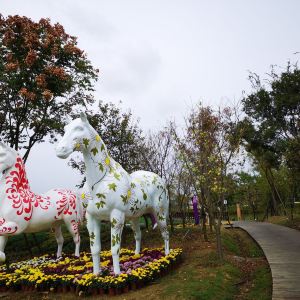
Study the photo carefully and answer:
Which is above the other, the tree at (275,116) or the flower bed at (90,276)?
the tree at (275,116)

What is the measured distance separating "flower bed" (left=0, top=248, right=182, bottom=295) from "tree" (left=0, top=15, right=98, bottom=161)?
552 centimetres

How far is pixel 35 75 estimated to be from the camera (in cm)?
1149

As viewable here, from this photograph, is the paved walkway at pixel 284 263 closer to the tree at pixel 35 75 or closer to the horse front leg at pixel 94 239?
the horse front leg at pixel 94 239

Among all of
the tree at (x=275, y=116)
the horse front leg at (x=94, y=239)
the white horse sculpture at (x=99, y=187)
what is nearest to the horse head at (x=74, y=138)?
the white horse sculpture at (x=99, y=187)

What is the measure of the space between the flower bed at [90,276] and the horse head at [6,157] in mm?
2494

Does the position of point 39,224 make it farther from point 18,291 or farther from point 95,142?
point 95,142

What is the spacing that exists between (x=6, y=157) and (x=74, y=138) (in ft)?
8.59

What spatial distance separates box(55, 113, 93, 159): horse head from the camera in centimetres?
606

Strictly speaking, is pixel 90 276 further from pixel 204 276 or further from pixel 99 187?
pixel 204 276

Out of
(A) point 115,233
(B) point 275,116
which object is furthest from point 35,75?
(B) point 275,116

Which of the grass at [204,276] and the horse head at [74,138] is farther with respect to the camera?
the grass at [204,276]

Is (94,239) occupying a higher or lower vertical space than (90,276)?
higher

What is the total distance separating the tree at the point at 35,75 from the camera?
36.7 ft

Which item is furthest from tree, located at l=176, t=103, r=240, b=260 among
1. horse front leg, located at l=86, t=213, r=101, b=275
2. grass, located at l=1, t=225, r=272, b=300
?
horse front leg, located at l=86, t=213, r=101, b=275
